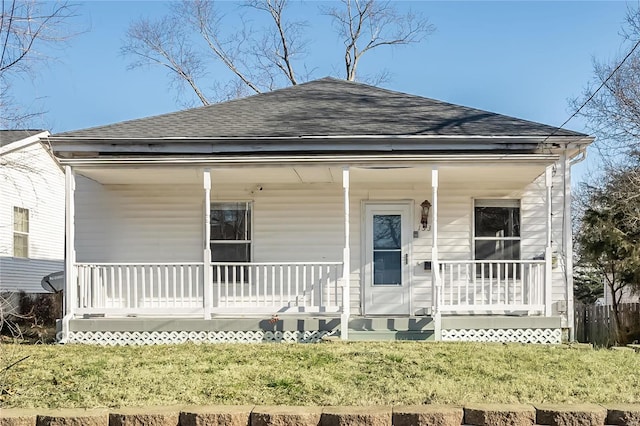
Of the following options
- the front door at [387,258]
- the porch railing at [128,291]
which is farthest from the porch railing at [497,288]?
the porch railing at [128,291]

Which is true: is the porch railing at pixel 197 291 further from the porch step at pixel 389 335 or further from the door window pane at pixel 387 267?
the door window pane at pixel 387 267

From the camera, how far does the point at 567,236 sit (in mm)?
11102

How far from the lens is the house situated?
10.2 meters

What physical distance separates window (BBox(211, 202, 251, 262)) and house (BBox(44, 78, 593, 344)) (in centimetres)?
3

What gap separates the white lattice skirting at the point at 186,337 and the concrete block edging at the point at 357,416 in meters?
4.87

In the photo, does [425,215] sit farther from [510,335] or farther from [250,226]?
[250,226]

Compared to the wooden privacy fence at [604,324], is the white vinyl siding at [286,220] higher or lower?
higher

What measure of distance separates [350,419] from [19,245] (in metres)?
16.0

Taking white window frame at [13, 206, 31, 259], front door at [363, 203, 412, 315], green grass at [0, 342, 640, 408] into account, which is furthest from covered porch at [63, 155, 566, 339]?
white window frame at [13, 206, 31, 259]

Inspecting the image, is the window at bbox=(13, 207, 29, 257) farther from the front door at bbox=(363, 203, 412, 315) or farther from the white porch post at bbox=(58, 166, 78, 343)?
the front door at bbox=(363, 203, 412, 315)

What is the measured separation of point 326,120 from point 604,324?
8331 mm

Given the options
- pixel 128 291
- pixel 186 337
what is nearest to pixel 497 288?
pixel 186 337

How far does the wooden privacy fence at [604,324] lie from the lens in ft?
46.0

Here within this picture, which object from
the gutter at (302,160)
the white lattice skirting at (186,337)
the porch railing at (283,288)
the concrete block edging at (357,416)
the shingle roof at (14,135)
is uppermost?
the shingle roof at (14,135)
